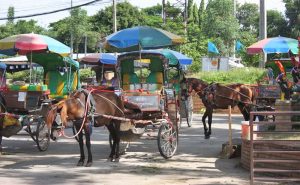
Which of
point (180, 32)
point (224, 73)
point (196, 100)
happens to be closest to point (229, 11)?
point (180, 32)

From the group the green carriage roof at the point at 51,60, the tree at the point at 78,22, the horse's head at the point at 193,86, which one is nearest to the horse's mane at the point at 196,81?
the horse's head at the point at 193,86

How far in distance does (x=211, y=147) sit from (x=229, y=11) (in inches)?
1235

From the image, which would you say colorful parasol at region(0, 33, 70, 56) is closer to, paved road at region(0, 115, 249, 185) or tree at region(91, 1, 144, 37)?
paved road at region(0, 115, 249, 185)

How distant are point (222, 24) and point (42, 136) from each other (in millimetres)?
32345

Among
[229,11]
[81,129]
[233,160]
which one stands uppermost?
[229,11]

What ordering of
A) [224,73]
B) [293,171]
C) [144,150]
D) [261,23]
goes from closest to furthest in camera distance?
[293,171], [144,150], [261,23], [224,73]

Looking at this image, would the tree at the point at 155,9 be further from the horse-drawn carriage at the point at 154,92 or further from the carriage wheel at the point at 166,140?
the carriage wheel at the point at 166,140

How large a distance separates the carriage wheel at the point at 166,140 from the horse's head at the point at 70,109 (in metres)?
2.12

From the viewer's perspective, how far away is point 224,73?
3103 centimetres

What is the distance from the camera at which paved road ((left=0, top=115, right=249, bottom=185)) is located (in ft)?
32.6

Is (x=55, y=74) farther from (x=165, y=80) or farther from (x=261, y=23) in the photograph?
(x=261, y=23)

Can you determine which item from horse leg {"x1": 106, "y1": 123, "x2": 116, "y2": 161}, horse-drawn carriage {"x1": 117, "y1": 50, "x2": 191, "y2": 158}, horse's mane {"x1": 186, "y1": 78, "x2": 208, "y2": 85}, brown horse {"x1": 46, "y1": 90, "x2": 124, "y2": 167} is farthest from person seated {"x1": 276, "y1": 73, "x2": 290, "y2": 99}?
horse leg {"x1": 106, "y1": 123, "x2": 116, "y2": 161}

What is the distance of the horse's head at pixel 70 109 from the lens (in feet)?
36.0

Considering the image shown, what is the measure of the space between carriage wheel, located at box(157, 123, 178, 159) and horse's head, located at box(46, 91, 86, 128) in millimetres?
2124
